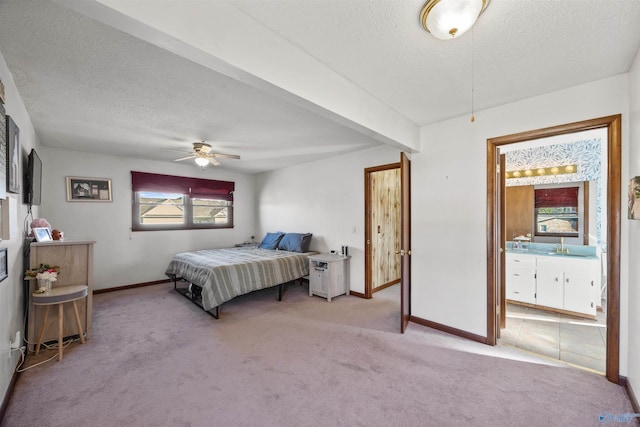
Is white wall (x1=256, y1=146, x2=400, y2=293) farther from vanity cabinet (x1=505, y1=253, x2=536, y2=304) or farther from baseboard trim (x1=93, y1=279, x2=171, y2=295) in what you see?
baseboard trim (x1=93, y1=279, x2=171, y2=295)

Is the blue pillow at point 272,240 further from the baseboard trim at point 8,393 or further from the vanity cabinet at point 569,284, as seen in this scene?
the vanity cabinet at point 569,284

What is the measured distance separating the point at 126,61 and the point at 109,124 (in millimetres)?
1680

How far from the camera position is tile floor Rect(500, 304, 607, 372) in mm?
2463

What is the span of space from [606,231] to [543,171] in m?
2.09

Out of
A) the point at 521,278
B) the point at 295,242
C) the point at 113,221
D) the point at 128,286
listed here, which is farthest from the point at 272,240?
the point at 521,278

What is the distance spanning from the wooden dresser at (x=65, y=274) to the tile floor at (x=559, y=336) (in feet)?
14.8

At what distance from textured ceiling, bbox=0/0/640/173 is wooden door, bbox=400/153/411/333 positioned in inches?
24.5

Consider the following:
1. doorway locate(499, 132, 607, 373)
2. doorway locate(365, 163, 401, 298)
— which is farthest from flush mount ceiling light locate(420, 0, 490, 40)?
doorway locate(365, 163, 401, 298)

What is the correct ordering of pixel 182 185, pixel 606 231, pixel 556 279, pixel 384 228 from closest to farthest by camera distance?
pixel 606 231
pixel 556 279
pixel 384 228
pixel 182 185

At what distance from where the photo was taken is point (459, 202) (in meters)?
2.89

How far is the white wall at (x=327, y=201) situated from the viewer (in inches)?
172

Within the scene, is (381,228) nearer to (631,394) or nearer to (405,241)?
(405,241)

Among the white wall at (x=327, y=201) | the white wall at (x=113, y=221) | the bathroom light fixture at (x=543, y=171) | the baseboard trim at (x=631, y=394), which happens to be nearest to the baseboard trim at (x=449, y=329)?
the baseboard trim at (x=631, y=394)

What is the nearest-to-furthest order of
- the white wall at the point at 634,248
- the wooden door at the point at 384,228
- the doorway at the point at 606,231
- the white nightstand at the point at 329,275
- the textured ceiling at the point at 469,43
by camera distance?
the textured ceiling at the point at 469,43, the white wall at the point at 634,248, the doorway at the point at 606,231, the white nightstand at the point at 329,275, the wooden door at the point at 384,228
